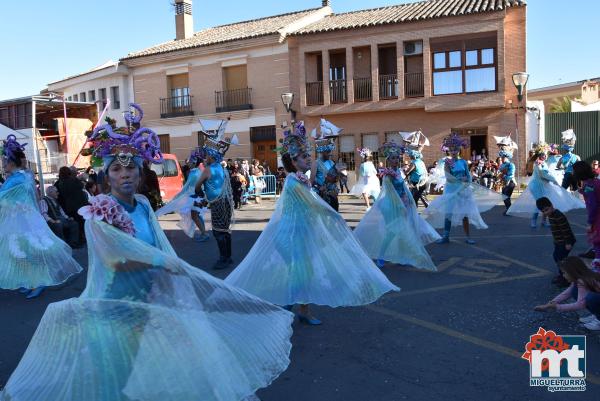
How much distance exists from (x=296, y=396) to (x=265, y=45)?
74.6 feet

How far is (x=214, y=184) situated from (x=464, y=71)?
55.5ft

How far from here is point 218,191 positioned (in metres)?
8.02

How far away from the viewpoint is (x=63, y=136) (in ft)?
56.9

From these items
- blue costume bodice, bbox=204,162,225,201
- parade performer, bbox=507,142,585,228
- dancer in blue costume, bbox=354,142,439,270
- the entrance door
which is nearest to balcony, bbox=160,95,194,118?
the entrance door

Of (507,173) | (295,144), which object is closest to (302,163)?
(295,144)

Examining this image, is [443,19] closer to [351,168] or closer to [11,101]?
[351,168]

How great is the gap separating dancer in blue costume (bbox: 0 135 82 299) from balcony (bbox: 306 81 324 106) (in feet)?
60.4

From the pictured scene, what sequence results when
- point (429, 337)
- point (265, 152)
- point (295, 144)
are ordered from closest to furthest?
point (429, 337) < point (295, 144) < point (265, 152)

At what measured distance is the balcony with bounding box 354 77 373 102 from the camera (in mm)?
23578

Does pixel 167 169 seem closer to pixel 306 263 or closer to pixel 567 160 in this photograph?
pixel 567 160

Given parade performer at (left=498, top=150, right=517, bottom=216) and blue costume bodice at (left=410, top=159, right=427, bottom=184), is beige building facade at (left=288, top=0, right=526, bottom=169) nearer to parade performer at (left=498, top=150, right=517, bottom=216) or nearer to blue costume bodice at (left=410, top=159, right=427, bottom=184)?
parade performer at (left=498, top=150, right=517, bottom=216)

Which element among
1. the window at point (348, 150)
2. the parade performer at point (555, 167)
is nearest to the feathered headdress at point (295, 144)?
the parade performer at point (555, 167)

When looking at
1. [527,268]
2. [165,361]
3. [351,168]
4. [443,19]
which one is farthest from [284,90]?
[165,361]

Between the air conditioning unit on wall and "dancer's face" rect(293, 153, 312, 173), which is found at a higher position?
the air conditioning unit on wall
